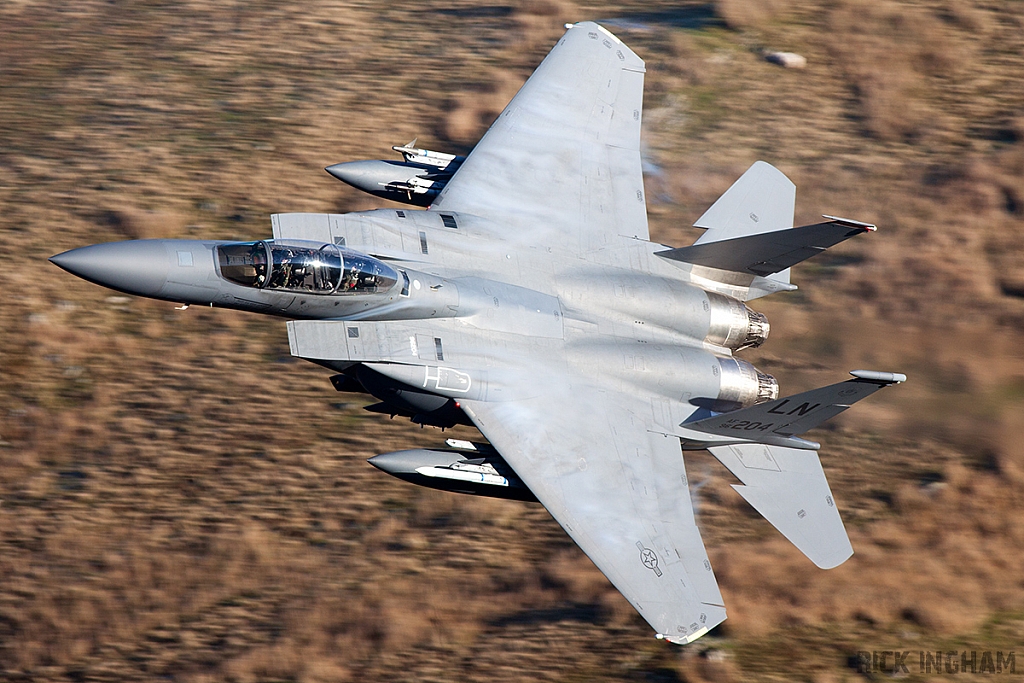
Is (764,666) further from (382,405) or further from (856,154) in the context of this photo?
(856,154)

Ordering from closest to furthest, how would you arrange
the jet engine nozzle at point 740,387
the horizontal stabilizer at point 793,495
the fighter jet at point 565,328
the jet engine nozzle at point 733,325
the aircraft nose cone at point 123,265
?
the aircraft nose cone at point 123,265
the fighter jet at point 565,328
the horizontal stabilizer at point 793,495
the jet engine nozzle at point 740,387
the jet engine nozzle at point 733,325

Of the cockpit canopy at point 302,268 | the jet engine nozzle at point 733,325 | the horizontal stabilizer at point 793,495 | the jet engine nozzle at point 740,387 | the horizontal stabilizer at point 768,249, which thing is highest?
the cockpit canopy at point 302,268

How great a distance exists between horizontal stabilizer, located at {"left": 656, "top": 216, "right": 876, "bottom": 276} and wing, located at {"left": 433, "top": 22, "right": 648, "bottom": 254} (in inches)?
38.9

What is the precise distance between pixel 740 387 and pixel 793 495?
158 cm

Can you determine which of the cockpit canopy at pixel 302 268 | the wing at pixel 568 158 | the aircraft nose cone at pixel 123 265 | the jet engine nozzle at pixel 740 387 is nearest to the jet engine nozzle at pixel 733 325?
the jet engine nozzle at pixel 740 387

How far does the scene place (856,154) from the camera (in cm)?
1977

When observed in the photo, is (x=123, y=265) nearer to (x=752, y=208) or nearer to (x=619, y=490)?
(x=619, y=490)

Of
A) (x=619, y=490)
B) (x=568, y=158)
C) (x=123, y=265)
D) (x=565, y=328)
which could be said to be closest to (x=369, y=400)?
(x=565, y=328)

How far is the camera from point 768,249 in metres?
13.1

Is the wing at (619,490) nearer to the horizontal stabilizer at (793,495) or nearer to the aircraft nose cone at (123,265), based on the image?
the horizontal stabilizer at (793,495)

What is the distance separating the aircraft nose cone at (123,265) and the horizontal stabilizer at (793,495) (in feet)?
24.1

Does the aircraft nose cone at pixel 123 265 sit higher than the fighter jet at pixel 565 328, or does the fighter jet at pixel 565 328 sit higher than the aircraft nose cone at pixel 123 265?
the aircraft nose cone at pixel 123 265

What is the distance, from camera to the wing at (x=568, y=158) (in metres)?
13.6

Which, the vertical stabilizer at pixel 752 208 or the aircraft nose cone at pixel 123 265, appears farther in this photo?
the vertical stabilizer at pixel 752 208
